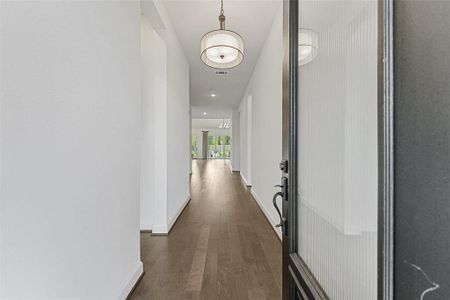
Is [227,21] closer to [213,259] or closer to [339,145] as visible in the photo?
[213,259]

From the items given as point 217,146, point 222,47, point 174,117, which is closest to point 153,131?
point 174,117

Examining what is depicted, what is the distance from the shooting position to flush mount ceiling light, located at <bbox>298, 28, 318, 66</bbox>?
3.07 ft

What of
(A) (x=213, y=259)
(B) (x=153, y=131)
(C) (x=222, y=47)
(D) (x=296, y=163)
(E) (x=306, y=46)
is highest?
(C) (x=222, y=47)

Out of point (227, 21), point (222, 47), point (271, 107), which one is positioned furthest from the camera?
point (271, 107)

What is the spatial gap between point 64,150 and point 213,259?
1.77 metres

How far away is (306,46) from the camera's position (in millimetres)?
994

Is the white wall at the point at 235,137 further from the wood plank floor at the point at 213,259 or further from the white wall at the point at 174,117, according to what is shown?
the wood plank floor at the point at 213,259

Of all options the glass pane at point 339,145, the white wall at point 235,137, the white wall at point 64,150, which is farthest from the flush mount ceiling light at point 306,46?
the white wall at point 235,137

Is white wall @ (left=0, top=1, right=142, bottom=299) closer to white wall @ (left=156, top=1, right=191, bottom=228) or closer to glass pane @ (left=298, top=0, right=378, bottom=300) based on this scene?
glass pane @ (left=298, top=0, right=378, bottom=300)

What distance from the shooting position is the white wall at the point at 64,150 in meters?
0.84

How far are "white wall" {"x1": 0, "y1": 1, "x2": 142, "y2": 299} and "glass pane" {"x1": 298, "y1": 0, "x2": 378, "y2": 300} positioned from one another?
39.6 inches

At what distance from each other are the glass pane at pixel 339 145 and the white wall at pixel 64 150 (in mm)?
1007

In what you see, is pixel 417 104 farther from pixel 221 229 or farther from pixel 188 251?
pixel 221 229

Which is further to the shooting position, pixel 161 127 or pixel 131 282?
pixel 161 127
